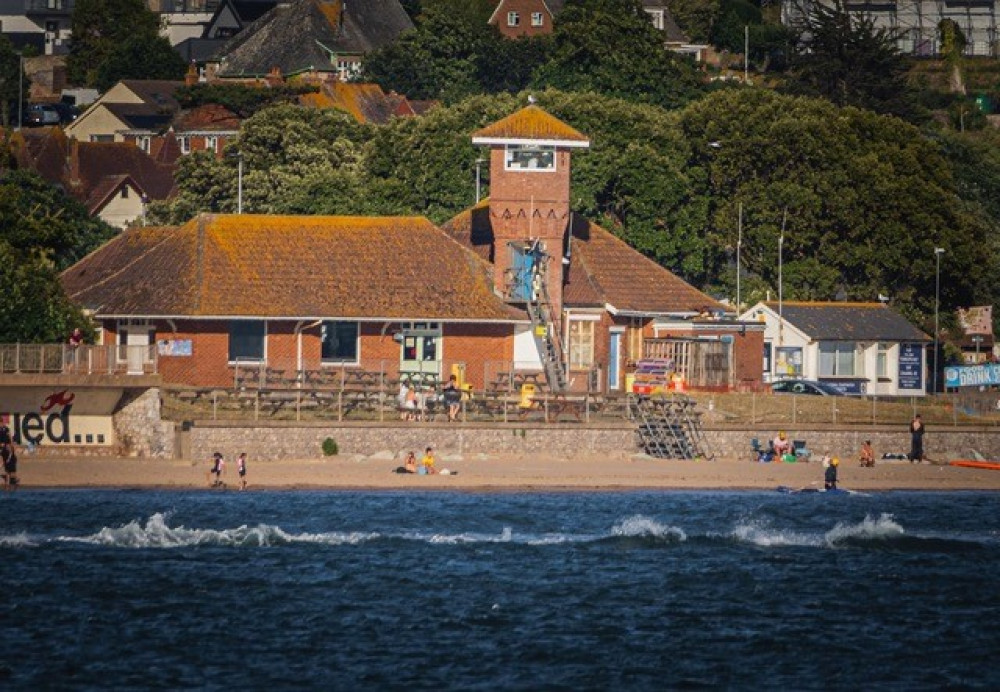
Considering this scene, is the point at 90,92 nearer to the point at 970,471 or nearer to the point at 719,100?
the point at 719,100

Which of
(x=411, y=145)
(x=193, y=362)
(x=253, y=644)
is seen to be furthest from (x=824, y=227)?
(x=253, y=644)

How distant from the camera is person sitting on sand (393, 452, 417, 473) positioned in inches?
2761

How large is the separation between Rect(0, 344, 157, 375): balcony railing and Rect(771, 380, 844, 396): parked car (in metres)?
27.0

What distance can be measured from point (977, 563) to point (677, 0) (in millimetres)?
115944

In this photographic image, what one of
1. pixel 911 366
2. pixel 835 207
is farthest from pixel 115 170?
pixel 911 366

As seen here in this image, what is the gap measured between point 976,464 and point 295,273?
23226 millimetres

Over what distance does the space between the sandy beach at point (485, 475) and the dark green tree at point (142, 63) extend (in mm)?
102039

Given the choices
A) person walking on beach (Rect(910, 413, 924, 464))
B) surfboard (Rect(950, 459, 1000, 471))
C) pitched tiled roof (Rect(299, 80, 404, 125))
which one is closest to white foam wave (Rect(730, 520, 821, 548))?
person walking on beach (Rect(910, 413, 924, 464))

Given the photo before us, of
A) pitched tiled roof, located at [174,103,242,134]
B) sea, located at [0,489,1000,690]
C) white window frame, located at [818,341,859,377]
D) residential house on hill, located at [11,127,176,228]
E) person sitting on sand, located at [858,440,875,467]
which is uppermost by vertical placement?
pitched tiled roof, located at [174,103,242,134]

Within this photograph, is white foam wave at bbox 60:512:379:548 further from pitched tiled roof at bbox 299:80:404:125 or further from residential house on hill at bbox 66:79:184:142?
residential house on hill at bbox 66:79:184:142

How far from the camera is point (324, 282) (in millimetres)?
80625

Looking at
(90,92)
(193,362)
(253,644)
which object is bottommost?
(253,644)

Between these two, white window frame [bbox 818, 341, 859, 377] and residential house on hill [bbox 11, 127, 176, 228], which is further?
residential house on hill [bbox 11, 127, 176, 228]

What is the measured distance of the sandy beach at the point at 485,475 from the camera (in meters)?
68.9
